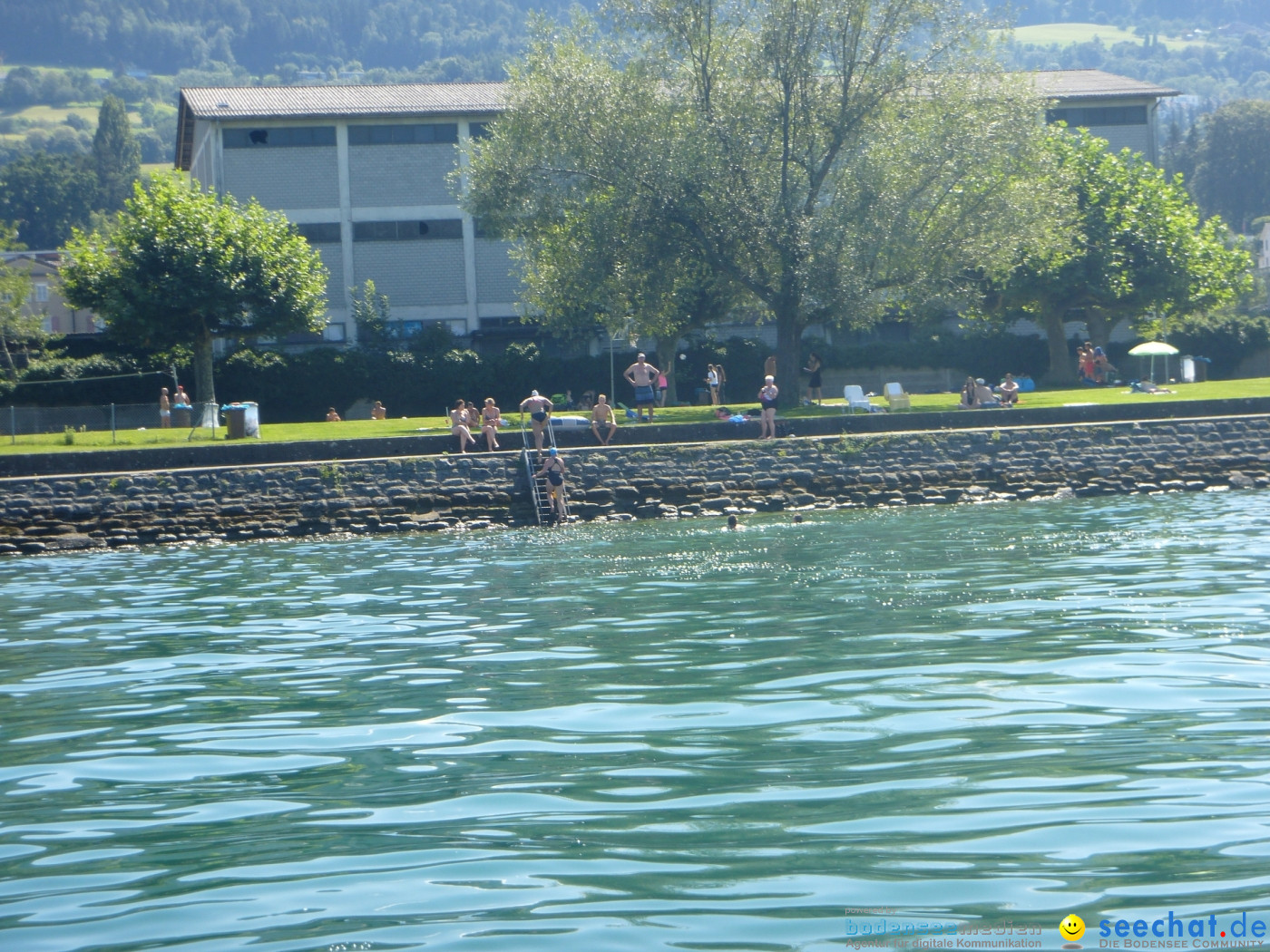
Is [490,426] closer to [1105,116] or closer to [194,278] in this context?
[194,278]

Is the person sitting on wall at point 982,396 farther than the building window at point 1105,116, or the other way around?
the building window at point 1105,116

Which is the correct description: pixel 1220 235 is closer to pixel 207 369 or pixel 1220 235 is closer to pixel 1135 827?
pixel 207 369

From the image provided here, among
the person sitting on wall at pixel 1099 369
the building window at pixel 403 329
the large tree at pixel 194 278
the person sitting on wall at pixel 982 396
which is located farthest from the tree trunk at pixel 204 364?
the person sitting on wall at pixel 1099 369

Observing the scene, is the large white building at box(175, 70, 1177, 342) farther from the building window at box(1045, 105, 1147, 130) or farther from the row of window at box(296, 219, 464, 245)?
the building window at box(1045, 105, 1147, 130)

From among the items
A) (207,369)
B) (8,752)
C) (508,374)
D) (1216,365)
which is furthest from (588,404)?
(8,752)

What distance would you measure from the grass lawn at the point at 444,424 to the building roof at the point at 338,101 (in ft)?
68.0

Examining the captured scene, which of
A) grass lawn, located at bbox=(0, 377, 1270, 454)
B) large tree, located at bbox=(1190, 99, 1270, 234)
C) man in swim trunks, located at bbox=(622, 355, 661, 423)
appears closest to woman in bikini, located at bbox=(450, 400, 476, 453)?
grass lawn, located at bbox=(0, 377, 1270, 454)

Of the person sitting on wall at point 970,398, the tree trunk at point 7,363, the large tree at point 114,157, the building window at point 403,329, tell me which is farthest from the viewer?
the large tree at point 114,157

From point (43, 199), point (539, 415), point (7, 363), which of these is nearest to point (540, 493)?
point (539, 415)

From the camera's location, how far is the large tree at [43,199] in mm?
128875

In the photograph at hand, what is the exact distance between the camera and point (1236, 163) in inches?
4877

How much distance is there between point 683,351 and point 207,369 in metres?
16.5

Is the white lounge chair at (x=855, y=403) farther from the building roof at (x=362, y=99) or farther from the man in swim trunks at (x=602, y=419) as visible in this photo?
the building roof at (x=362, y=99)

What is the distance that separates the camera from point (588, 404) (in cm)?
3909
